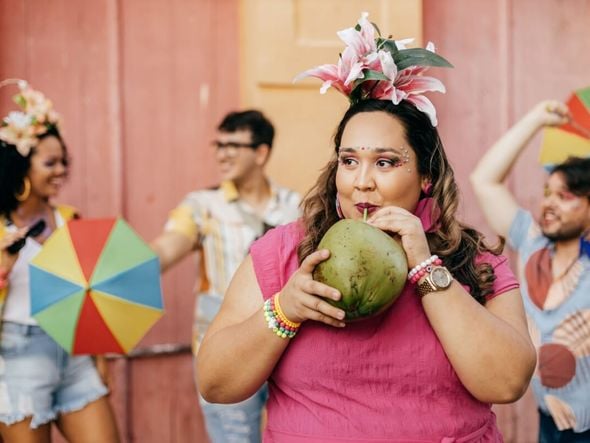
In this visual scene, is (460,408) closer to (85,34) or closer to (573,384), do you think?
(573,384)

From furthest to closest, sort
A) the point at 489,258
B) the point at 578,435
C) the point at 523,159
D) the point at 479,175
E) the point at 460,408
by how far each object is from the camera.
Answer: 1. the point at 523,159
2. the point at 479,175
3. the point at 578,435
4. the point at 489,258
5. the point at 460,408

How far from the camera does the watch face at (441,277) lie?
7.41 ft

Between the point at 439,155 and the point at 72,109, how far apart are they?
3.02 m

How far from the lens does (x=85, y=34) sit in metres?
5.07

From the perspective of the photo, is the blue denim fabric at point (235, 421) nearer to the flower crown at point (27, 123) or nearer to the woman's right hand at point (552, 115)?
the flower crown at point (27, 123)

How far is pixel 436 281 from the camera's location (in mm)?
2264

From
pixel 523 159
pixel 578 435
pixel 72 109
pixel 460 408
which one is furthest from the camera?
pixel 523 159

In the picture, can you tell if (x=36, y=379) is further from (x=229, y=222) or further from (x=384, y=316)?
(x=384, y=316)

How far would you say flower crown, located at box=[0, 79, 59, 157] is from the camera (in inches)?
161

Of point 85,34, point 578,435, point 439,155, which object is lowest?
point 578,435

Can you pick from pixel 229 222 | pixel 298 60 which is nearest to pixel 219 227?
pixel 229 222

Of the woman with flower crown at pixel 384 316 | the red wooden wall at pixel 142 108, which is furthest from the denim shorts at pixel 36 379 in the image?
the woman with flower crown at pixel 384 316

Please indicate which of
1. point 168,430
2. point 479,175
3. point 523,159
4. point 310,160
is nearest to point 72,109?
point 310,160

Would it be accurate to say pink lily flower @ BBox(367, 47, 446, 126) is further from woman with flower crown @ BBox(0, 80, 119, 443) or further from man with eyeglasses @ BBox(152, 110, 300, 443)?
man with eyeglasses @ BBox(152, 110, 300, 443)
